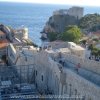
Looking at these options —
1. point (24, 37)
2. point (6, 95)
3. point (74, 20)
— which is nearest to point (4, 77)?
point (6, 95)

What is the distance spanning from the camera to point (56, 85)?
19859 millimetres

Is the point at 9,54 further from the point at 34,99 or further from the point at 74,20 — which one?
the point at 74,20

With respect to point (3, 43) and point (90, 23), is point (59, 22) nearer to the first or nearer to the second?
point (90, 23)

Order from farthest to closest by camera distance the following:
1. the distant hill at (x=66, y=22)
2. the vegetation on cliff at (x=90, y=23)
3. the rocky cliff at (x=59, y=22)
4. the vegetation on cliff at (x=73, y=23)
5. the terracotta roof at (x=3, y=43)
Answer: the rocky cliff at (x=59, y=22), the distant hill at (x=66, y=22), the vegetation on cliff at (x=73, y=23), the vegetation on cliff at (x=90, y=23), the terracotta roof at (x=3, y=43)

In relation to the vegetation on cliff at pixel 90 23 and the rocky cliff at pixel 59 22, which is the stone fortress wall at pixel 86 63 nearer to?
the vegetation on cliff at pixel 90 23

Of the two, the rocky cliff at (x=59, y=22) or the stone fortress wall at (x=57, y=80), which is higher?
the stone fortress wall at (x=57, y=80)

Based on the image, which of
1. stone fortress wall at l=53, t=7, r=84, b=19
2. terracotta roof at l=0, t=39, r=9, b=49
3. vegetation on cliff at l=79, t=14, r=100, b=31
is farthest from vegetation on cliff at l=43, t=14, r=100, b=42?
terracotta roof at l=0, t=39, r=9, b=49

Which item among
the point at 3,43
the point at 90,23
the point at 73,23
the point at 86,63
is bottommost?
the point at 73,23

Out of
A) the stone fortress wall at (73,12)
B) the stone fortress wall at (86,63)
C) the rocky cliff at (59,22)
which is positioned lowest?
the rocky cliff at (59,22)

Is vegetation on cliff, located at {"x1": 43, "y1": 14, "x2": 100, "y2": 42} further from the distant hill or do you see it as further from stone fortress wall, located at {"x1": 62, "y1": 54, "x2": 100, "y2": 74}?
stone fortress wall, located at {"x1": 62, "y1": 54, "x2": 100, "y2": 74}

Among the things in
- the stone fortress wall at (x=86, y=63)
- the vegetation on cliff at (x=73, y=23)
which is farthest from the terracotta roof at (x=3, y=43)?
the vegetation on cliff at (x=73, y=23)

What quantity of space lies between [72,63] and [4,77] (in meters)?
6.12

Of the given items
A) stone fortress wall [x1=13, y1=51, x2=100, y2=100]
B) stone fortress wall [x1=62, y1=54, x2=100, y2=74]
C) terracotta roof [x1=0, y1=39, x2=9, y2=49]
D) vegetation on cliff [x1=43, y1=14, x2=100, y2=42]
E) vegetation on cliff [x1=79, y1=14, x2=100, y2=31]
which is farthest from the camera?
vegetation on cliff [x1=43, y1=14, x2=100, y2=42]

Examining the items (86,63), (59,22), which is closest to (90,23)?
(59,22)
